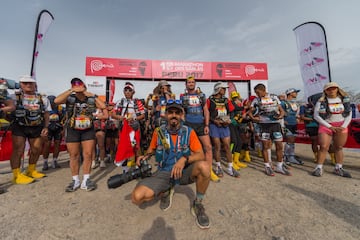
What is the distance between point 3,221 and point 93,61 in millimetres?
15028

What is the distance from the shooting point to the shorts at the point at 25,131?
3.68 metres

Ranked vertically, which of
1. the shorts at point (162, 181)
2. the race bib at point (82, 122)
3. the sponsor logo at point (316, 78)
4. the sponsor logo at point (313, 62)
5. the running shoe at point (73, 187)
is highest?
the sponsor logo at point (313, 62)

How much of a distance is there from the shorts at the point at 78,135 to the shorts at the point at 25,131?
3.95ft

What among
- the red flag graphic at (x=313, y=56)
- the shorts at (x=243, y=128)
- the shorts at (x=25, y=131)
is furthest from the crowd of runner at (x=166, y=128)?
the red flag graphic at (x=313, y=56)

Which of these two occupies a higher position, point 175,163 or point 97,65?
point 97,65

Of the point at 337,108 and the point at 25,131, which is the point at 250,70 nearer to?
the point at 337,108

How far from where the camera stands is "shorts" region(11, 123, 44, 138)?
12.1 feet

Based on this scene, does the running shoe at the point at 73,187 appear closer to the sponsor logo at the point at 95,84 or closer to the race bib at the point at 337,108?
the race bib at the point at 337,108

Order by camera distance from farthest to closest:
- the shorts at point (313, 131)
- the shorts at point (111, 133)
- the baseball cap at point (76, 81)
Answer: the shorts at point (111, 133)
the shorts at point (313, 131)
the baseball cap at point (76, 81)

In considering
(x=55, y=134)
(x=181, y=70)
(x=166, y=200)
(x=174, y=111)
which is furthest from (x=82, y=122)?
(x=181, y=70)

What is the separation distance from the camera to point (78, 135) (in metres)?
3.32

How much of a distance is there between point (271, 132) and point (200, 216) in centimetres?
313

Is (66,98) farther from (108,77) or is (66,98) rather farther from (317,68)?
(108,77)

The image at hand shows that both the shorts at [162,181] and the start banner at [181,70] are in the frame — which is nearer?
the shorts at [162,181]
